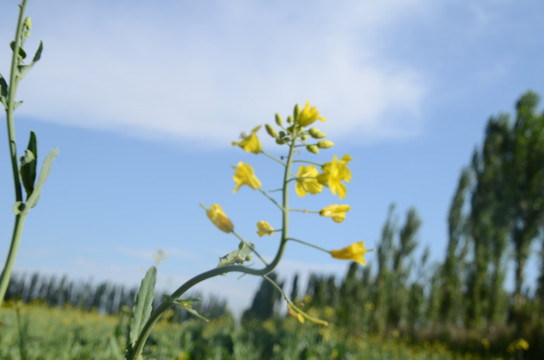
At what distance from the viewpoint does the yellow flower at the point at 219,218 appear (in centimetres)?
68

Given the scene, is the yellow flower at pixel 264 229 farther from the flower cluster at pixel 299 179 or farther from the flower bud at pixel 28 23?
the flower bud at pixel 28 23

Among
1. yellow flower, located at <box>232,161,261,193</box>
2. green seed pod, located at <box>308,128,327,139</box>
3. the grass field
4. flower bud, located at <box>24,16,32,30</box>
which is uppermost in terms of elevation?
flower bud, located at <box>24,16,32,30</box>

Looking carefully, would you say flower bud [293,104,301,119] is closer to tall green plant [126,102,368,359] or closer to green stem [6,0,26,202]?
tall green plant [126,102,368,359]

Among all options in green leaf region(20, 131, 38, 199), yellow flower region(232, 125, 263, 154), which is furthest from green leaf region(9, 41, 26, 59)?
yellow flower region(232, 125, 263, 154)

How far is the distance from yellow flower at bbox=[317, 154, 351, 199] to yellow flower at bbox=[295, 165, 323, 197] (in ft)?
0.06

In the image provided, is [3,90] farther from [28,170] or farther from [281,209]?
[281,209]

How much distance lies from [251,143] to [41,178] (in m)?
0.30

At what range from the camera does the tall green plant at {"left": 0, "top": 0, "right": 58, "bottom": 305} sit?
60 cm

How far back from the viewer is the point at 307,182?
2.55 ft

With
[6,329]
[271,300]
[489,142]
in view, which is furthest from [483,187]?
[6,329]

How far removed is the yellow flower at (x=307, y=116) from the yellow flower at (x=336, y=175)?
0.08m

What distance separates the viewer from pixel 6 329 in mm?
4539

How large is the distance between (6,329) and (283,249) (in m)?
4.90

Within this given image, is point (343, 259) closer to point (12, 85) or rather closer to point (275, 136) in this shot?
point (275, 136)
